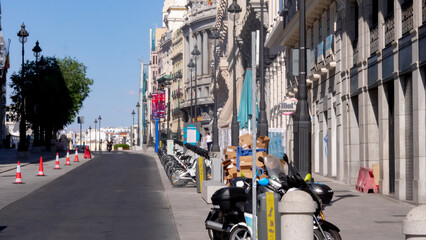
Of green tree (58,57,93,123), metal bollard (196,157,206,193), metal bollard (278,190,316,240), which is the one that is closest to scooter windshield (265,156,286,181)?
Answer: metal bollard (278,190,316,240)

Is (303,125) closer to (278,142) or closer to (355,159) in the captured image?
(355,159)

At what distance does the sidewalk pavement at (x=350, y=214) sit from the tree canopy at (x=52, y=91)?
57597 millimetres

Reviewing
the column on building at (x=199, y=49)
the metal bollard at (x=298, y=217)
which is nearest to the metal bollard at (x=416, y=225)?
the metal bollard at (x=298, y=217)

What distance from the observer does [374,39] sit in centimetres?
2372

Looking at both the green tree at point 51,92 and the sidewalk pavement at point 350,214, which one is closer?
the sidewalk pavement at point 350,214

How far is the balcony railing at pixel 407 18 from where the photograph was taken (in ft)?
64.0

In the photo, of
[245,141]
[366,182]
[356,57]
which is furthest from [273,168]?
[356,57]

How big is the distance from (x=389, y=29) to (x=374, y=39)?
2001 mm

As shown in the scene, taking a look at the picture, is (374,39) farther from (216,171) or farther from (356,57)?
(216,171)

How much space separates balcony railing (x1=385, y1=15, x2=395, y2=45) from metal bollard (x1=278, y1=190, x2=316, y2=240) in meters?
13.8

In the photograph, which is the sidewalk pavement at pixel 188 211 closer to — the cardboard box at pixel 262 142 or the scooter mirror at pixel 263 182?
the cardboard box at pixel 262 142

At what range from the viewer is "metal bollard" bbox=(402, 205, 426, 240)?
21.8 feet

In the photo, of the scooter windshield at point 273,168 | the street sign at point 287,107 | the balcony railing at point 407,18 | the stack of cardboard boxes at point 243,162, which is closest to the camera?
the scooter windshield at point 273,168

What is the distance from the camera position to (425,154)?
18.2 meters
